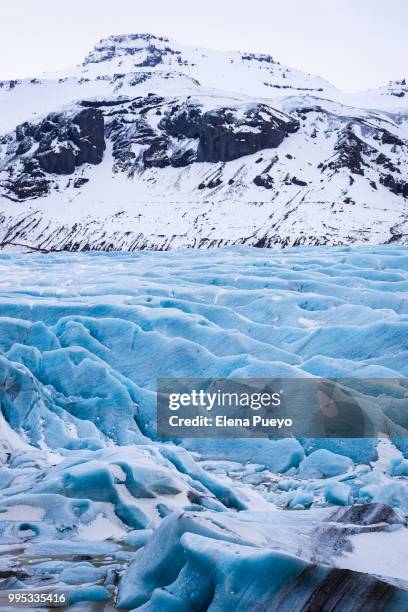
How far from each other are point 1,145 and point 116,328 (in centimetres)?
6352

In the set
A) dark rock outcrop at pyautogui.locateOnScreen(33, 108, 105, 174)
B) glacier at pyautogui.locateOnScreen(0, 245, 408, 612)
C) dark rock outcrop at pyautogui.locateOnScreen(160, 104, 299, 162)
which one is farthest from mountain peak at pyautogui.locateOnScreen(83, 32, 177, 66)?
glacier at pyautogui.locateOnScreen(0, 245, 408, 612)

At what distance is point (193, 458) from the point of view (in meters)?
8.70

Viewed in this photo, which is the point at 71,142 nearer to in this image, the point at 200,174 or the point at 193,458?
the point at 200,174

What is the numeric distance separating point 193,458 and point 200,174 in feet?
173

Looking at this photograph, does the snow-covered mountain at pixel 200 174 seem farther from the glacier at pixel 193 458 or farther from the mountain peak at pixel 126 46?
the mountain peak at pixel 126 46

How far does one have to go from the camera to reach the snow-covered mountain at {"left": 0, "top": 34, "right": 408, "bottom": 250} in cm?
4681

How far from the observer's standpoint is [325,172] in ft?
179

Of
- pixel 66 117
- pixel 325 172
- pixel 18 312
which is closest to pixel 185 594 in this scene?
Result: pixel 18 312

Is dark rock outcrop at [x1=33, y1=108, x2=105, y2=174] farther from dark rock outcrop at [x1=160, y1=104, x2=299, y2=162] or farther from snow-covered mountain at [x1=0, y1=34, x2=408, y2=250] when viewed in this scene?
dark rock outcrop at [x1=160, y1=104, x2=299, y2=162]

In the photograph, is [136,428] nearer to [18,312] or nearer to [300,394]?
[300,394]

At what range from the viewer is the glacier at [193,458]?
12.6 feet

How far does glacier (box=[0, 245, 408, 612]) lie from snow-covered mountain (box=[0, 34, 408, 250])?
92.5 ft

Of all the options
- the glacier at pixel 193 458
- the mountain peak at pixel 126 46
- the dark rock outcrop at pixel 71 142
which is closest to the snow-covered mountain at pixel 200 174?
the dark rock outcrop at pixel 71 142

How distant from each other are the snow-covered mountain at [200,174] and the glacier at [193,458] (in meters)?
28.2
